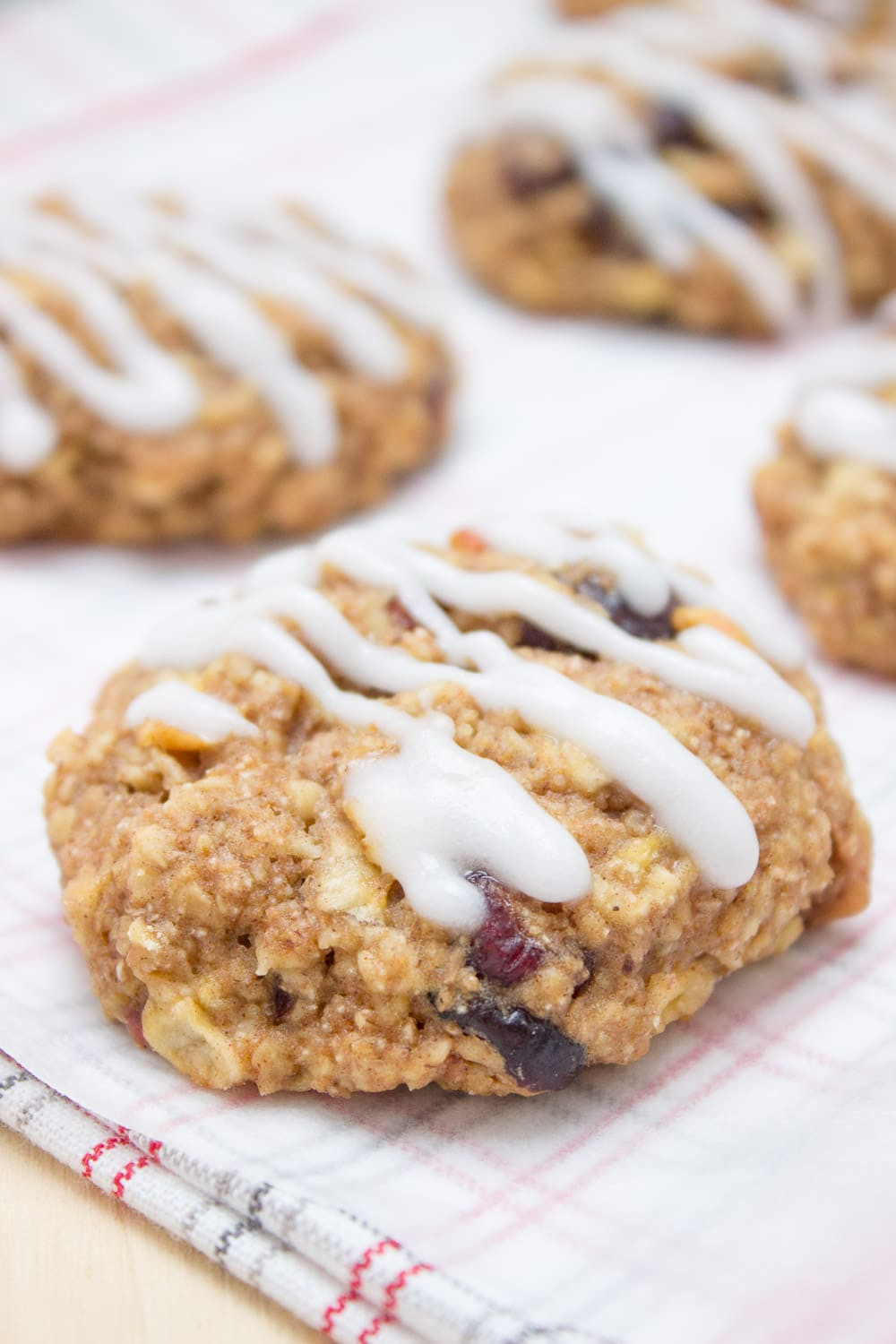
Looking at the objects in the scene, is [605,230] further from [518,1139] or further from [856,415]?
[518,1139]

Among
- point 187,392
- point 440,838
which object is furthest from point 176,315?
point 440,838

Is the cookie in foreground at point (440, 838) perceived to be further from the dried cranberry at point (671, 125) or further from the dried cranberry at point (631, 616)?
the dried cranberry at point (671, 125)

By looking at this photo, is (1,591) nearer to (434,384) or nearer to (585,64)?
(434,384)

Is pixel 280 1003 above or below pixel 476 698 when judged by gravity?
below

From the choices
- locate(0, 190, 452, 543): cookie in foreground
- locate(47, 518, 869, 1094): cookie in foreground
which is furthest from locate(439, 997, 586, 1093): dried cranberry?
locate(0, 190, 452, 543): cookie in foreground

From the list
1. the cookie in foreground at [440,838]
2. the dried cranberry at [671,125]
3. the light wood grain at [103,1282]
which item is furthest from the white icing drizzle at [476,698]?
the dried cranberry at [671,125]

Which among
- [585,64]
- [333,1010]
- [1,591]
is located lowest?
[1,591]

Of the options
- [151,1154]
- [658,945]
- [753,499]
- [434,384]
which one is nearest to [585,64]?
[434,384]

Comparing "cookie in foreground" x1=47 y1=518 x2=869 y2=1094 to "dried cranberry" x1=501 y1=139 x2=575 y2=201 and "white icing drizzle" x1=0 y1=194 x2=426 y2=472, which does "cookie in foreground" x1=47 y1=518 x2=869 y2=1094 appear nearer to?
"white icing drizzle" x1=0 y1=194 x2=426 y2=472
